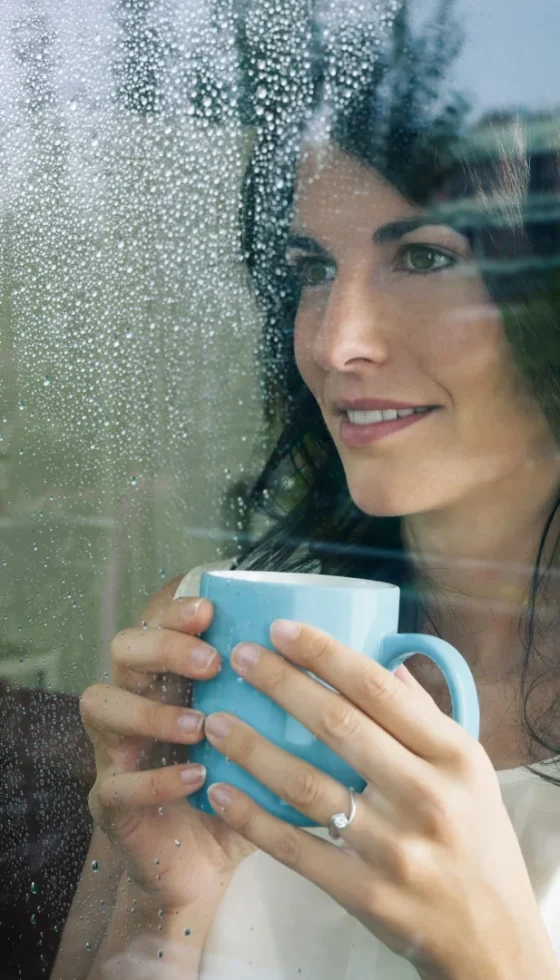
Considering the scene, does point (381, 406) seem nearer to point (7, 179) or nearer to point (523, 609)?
point (523, 609)

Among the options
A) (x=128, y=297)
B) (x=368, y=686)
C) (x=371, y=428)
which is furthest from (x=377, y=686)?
(x=128, y=297)

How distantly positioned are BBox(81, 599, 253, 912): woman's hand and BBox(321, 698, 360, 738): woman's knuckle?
6 cm

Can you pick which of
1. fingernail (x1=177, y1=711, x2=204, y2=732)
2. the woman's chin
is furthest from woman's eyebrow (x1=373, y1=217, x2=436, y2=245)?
fingernail (x1=177, y1=711, x2=204, y2=732)

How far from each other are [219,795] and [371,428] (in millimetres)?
166

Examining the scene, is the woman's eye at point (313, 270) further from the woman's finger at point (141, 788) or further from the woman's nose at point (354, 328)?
the woman's finger at point (141, 788)

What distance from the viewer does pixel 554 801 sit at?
1.54ft

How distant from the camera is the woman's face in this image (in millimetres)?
377

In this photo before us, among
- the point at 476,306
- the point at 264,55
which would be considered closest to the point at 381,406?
the point at 476,306

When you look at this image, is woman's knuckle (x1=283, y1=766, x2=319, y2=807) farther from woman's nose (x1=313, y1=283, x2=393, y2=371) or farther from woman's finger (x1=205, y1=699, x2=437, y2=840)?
woman's nose (x1=313, y1=283, x2=393, y2=371)

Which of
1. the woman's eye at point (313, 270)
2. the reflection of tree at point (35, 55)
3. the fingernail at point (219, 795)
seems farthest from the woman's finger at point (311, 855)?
the reflection of tree at point (35, 55)

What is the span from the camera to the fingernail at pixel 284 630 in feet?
1.20

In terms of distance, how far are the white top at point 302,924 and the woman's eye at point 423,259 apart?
16 centimetres

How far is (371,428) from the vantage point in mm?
406

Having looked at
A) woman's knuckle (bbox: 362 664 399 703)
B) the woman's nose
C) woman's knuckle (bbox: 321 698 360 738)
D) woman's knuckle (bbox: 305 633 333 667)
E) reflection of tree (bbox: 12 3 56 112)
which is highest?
reflection of tree (bbox: 12 3 56 112)
